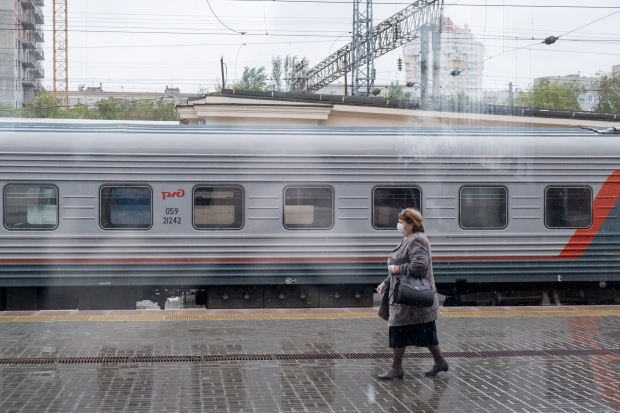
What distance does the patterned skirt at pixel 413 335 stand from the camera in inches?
321

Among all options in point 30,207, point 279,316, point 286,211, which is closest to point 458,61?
point 286,211

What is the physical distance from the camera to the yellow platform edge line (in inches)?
447

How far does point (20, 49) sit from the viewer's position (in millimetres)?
36344

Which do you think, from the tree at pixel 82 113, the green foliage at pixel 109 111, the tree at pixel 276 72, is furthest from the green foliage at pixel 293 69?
the tree at pixel 82 113

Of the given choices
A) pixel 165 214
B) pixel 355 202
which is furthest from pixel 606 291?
pixel 165 214

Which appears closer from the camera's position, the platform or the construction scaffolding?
the platform

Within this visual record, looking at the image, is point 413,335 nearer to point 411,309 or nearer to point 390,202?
point 411,309

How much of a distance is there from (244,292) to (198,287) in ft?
2.45

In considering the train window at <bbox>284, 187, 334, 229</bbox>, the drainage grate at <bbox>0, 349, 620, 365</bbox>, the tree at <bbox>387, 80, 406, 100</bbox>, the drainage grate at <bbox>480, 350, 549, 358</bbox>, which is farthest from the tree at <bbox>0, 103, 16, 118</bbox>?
the drainage grate at <bbox>480, 350, 549, 358</bbox>

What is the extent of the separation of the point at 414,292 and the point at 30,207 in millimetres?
7457

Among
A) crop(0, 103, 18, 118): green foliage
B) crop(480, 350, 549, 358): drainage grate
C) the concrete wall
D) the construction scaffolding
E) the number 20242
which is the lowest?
crop(480, 350, 549, 358): drainage grate

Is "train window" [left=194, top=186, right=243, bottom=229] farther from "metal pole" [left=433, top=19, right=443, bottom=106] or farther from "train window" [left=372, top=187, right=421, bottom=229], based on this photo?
"metal pole" [left=433, top=19, right=443, bottom=106]

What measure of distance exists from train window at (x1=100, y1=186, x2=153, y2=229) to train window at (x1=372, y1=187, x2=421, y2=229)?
3564 millimetres

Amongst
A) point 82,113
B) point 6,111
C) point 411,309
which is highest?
point 82,113
